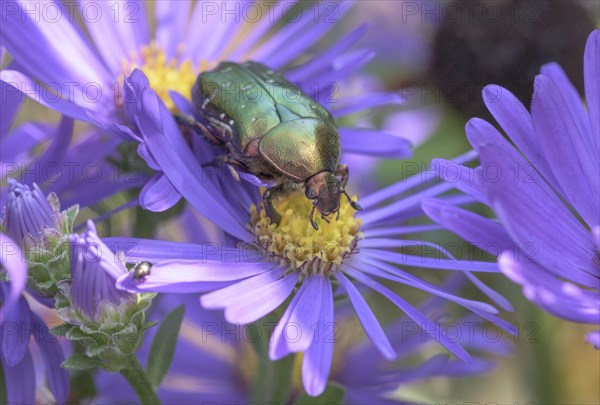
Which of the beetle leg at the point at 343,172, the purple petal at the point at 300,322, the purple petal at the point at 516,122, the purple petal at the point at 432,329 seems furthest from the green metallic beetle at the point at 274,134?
the purple petal at the point at 516,122

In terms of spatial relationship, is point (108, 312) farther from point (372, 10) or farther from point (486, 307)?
point (372, 10)

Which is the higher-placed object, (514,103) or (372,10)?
(372,10)

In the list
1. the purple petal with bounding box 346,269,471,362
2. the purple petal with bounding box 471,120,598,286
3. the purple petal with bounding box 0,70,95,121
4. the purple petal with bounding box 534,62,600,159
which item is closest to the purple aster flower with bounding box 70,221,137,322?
the purple petal with bounding box 0,70,95,121

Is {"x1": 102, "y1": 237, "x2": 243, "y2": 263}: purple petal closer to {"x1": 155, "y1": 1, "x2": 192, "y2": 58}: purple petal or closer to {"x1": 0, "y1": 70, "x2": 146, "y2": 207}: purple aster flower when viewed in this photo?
{"x1": 0, "y1": 70, "x2": 146, "y2": 207}: purple aster flower

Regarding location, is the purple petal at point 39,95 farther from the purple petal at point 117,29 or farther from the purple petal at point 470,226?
the purple petal at point 470,226

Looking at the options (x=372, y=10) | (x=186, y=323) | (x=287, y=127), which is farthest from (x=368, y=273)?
(x=372, y=10)
